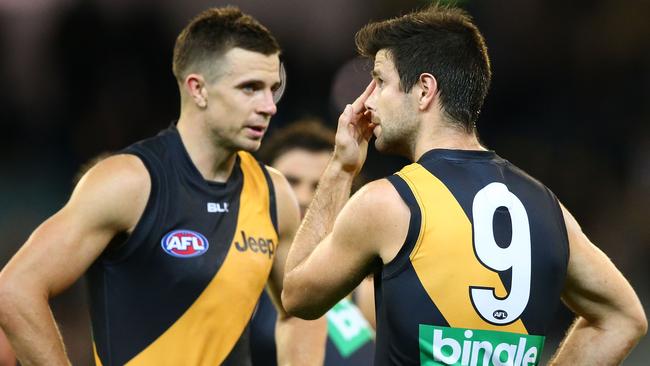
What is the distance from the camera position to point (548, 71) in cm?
1025

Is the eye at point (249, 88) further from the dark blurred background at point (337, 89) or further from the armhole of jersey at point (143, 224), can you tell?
the dark blurred background at point (337, 89)

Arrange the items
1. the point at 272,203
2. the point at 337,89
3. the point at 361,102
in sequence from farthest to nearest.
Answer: the point at 337,89, the point at 272,203, the point at 361,102

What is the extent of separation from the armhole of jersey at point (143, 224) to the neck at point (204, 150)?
10.9 inches

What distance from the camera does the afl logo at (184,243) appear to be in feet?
12.9

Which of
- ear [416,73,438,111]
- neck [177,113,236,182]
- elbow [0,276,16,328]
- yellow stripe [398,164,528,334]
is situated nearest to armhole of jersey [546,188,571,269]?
yellow stripe [398,164,528,334]

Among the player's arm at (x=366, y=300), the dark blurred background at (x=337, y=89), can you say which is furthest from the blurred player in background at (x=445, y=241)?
the dark blurred background at (x=337, y=89)

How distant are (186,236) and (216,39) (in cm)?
97

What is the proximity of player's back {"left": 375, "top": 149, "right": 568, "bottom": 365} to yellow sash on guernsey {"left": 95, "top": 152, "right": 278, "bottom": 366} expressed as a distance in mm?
972

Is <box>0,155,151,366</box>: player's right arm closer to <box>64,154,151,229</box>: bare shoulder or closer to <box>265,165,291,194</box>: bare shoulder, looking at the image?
<box>64,154,151,229</box>: bare shoulder

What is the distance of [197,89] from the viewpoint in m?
4.36

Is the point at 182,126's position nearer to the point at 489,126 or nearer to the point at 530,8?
the point at 489,126

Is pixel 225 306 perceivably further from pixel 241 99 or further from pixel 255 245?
pixel 241 99

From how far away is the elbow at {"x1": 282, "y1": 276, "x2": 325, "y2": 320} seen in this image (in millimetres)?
3350

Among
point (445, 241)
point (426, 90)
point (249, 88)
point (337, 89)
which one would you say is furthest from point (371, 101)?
point (337, 89)
